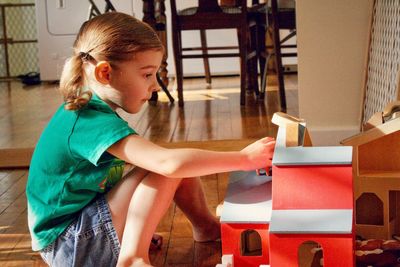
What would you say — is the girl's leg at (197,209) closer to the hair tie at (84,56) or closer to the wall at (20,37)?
the hair tie at (84,56)

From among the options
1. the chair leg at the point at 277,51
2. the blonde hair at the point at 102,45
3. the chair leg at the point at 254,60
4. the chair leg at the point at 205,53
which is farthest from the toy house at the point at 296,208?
the chair leg at the point at 205,53

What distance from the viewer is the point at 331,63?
9.37 ft

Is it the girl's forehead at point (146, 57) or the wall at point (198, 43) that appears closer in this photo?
the girl's forehead at point (146, 57)

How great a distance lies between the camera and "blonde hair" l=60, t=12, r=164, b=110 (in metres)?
1.55

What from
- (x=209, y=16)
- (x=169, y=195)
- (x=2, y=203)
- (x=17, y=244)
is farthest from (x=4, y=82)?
(x=169, y=195)

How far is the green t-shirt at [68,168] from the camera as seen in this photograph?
1.50 m

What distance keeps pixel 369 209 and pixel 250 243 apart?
32cm

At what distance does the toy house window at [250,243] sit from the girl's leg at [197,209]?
0.44 ft

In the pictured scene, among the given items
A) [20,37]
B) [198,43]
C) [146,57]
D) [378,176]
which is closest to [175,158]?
[146,57]

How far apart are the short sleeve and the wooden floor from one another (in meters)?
0.40

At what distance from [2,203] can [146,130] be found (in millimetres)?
1036

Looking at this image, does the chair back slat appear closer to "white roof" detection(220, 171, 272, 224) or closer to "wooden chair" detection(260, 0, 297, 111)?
"wooden chair" detection(260, 0, 297, 111)

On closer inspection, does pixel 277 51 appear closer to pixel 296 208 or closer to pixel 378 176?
pixel 378 176

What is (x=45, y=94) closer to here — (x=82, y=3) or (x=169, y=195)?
(x=82, y=3)
